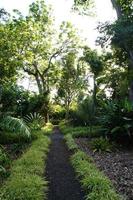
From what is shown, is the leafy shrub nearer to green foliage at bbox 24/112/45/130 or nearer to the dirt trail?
the dirt trail

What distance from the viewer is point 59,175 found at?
9.84 metres

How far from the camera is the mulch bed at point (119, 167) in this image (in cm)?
813

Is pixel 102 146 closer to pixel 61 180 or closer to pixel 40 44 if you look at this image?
pixel 61 180

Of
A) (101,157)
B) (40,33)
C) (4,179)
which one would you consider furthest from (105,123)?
(40,33)

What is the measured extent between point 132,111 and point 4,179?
7.63 meters

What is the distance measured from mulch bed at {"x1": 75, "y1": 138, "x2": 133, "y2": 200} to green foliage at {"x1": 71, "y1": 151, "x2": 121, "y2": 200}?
0.96ft

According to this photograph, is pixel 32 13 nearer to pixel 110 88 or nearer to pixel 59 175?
pixel 110 88

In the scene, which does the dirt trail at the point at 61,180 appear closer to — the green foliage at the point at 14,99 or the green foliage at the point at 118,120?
the green foliage at the point at 118,120

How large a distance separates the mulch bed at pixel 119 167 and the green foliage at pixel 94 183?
0.29 m

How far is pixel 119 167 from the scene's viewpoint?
10664 millimetres

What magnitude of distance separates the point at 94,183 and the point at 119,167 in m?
2.77

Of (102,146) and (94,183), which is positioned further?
(102,146)

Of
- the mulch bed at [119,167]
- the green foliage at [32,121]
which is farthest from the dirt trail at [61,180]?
the green foliage at [32,121]

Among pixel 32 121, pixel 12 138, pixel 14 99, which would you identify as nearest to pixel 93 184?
pixel 12 138
